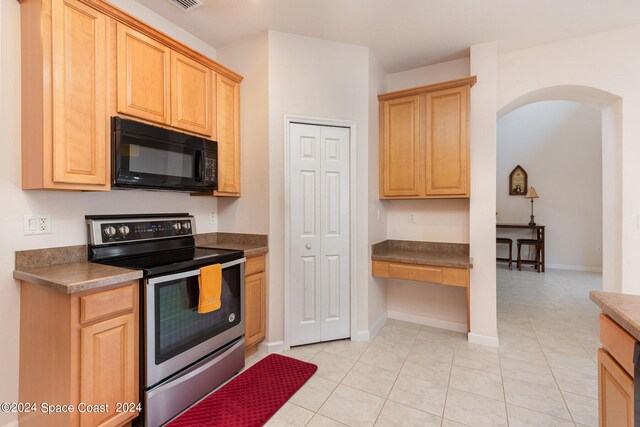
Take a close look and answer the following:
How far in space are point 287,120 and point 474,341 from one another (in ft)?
8.96

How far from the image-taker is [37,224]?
177cm

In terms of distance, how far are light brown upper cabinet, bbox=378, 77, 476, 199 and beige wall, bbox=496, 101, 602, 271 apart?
15.5 ft

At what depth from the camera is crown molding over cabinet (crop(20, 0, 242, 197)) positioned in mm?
1594

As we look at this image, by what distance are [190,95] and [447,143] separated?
2.34 metres

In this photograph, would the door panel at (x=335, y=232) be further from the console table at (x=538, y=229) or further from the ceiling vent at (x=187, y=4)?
the console table at (x=538, y=229)

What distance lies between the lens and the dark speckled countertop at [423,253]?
2.75 meters

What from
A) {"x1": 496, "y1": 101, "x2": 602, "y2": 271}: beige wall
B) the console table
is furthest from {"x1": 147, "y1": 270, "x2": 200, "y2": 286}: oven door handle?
{"x1": 496, "y1": 101, "x2": 602, "y2": 271}: beige wall

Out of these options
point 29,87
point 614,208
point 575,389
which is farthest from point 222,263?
point 614,208

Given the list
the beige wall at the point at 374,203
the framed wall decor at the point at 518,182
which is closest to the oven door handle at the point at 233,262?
the beige wall at the point at 374,203

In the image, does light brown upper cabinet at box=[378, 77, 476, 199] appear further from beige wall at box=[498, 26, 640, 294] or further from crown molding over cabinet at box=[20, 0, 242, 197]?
crown molding over cabinet at box=[20, 0, 242, 197]

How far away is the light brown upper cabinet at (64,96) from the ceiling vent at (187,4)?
65cm

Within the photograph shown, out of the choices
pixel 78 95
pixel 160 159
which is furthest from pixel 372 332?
pixel 78 95

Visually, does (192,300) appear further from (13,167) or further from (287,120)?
(287,120)

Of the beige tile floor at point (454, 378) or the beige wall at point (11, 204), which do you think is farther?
the beige tile floor at point (454, 378)
